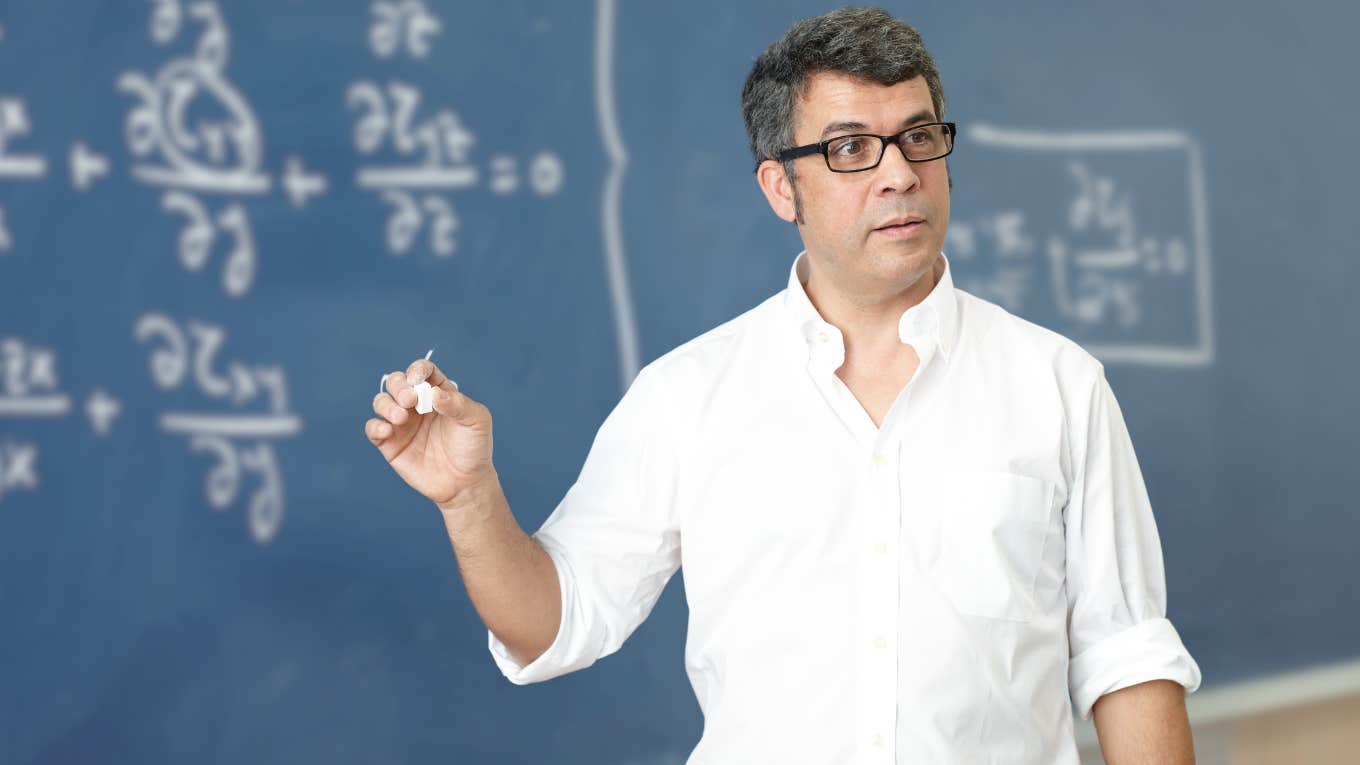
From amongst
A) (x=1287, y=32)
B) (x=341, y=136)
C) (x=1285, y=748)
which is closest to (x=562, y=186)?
(x=341, y=136)

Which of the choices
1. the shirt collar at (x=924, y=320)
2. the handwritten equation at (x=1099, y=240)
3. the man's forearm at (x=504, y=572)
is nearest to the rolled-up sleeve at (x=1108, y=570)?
the shirt collar at (x=924, y=320)

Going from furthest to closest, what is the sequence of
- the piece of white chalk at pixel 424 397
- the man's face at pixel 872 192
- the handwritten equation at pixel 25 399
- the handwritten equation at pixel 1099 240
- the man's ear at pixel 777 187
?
the handwritten equation at pixel 1099 240 < the handwritten equation at pixel 25 399 < the man's ear at pixel 777 187 < the man's face at pixel 872 192 < the piece of white chalk at pixel 424 397

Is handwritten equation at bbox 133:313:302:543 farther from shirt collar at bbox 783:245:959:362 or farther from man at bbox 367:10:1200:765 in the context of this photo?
shirt collar at bbox 783:245:959:362

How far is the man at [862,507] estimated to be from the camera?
1.25m

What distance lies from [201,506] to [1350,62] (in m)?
2.04

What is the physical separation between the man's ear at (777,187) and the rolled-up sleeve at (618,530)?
0.22 metres

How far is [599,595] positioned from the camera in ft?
4.50

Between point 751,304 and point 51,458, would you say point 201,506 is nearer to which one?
point 51,458

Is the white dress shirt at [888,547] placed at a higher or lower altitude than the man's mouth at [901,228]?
lower

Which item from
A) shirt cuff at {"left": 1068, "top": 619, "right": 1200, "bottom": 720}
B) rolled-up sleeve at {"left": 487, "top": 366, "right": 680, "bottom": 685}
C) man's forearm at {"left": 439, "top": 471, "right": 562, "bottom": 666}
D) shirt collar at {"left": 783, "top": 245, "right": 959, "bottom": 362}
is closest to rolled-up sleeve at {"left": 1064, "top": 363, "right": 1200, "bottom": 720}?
shirt cuff at {"left": 1068, "top": 619, "right": 1200, "bottom": 720}

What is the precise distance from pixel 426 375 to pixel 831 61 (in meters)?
0.50

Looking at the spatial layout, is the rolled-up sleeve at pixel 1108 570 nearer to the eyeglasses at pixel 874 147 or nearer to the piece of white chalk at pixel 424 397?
the eyeglasses at pixel 874 147

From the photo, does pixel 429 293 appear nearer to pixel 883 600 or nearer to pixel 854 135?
pixel 854 135

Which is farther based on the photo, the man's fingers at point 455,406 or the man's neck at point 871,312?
the man's neck at point 871,312
